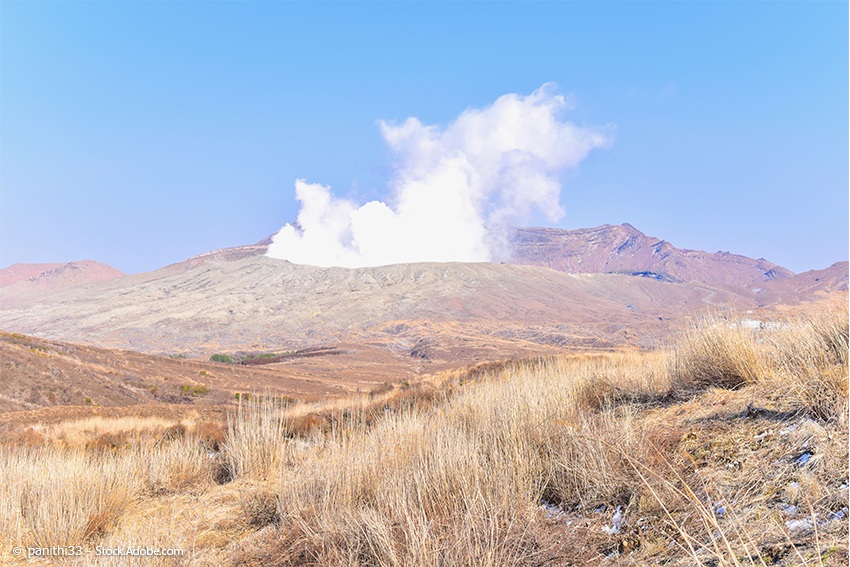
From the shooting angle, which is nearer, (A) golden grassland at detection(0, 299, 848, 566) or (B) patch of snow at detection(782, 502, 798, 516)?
(B) patch of snow at detection(782, 502, 798, 516)

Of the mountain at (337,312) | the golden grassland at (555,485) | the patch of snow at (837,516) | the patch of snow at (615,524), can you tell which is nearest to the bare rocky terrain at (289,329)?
the mountain at (337,312)

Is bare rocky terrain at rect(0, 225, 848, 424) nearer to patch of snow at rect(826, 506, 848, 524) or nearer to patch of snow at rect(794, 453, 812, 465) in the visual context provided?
patch of snow at rect(794, 453, 812, 465)

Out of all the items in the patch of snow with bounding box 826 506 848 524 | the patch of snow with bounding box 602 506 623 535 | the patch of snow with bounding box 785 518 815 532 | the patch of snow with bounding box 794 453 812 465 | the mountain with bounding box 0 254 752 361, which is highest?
the mountain with bounding box 0 254 752 361

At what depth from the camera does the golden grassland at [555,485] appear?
2799 mm

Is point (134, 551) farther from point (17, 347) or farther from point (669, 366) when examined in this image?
point (17, 347)

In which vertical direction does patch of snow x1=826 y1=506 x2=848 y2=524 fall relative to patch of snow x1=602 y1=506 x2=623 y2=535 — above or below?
above

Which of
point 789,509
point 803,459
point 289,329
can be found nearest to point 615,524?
point 789,509

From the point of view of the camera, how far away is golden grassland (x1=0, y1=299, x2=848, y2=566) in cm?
280

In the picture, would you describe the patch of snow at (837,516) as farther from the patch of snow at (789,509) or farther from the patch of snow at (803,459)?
the patch of snow at (803,459)

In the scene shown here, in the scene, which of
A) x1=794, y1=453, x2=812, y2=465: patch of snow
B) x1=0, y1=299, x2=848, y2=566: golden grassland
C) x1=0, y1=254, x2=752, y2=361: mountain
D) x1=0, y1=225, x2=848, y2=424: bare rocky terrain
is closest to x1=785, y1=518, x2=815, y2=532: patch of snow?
x1=0, y1=299, x2=848, y2=566: golden grassland

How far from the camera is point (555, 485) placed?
404 cm

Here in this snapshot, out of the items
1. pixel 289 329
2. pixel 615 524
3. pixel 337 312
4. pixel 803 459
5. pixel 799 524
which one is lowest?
pixel 615 524

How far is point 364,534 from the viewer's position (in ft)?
11.1

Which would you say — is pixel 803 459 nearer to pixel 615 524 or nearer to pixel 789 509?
pixel 789 509
